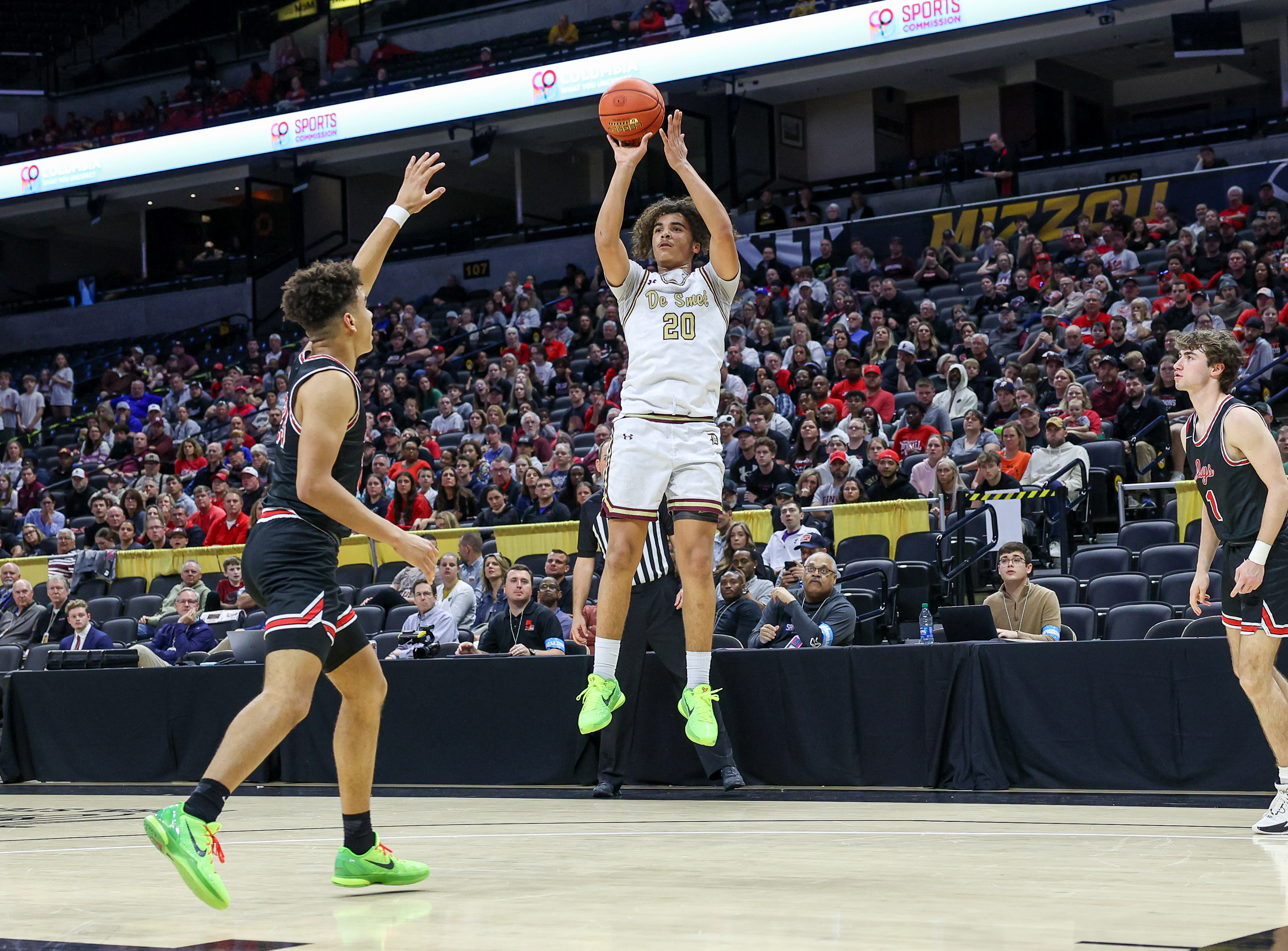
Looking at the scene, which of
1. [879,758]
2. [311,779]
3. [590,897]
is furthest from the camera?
[311,779]

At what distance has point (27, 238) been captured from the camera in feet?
103

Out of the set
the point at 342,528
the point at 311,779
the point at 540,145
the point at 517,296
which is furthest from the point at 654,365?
the point at 540,145

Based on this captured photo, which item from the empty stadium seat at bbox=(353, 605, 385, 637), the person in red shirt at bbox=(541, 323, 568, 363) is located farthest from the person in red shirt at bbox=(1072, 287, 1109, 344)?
the empty stadium seat at bbox=(353, 605, 385, 637)

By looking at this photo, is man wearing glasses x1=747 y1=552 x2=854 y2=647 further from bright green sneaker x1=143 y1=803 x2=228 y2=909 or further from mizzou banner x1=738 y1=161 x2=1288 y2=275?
mizzou banner x1=738 y1=161 x2=1288 y2=275

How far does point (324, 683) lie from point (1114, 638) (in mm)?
4743

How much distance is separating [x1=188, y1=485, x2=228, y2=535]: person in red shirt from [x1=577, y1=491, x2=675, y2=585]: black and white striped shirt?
26.0 ft

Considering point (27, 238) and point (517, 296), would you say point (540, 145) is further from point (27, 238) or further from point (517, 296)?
point (27, 238)

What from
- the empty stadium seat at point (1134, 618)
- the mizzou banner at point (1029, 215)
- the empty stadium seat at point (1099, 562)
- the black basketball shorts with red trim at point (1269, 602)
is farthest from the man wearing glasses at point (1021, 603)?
the mizzou banner at point (1029, 215)

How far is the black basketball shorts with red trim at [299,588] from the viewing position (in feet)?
13.4

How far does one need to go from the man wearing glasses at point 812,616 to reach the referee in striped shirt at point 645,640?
84 cm

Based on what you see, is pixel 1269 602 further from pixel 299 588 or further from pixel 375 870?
pixel 299 588

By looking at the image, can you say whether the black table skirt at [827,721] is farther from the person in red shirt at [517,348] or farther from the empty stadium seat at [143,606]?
the person in red shirt at [517,348]

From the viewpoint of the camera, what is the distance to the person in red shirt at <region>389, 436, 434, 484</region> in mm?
14391

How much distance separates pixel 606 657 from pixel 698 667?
388mm
